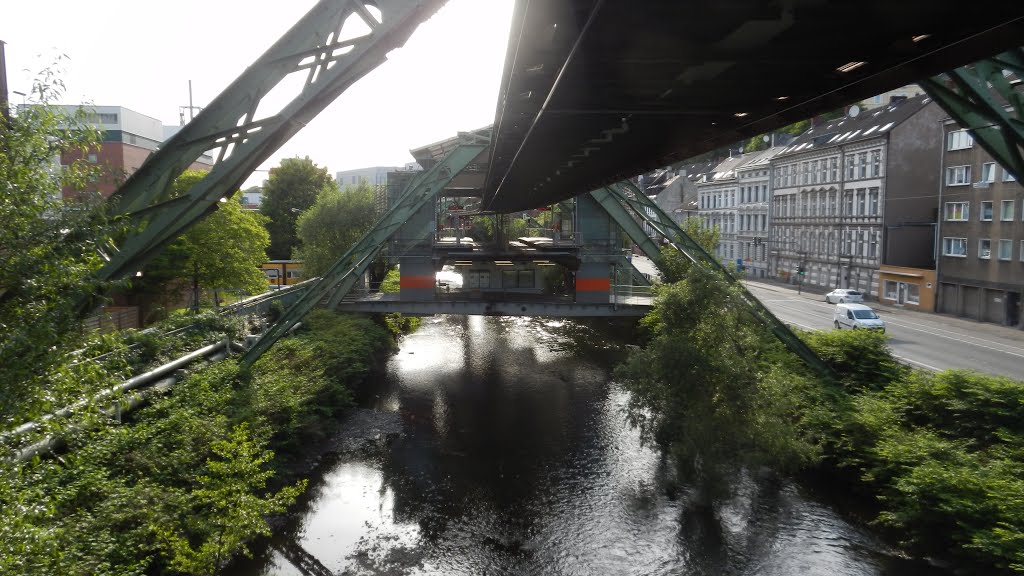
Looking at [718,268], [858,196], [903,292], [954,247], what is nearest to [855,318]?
[954,247]

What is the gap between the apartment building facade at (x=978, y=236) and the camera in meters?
31.9

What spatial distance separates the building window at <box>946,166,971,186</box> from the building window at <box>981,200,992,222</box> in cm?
175

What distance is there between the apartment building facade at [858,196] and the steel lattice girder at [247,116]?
40884 millimetres

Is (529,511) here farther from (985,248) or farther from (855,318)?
(985,248)

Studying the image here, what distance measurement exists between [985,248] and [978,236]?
813mm

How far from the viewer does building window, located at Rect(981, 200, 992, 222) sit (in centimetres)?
3353

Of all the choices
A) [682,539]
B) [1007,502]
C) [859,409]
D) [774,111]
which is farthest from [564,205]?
[774,111]

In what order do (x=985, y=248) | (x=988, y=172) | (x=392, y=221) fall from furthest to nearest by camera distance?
(x=985, y=248)
(x=988, y=172)
(x=392, y=221)

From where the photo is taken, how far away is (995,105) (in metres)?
7.27

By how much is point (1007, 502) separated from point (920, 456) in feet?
7.24

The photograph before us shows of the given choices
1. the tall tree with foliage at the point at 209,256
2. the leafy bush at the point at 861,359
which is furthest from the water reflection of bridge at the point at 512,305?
the leafy bush at the point at 861,359

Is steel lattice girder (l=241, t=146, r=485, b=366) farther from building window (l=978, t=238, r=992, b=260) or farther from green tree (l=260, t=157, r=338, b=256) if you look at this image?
green tree (l=260, t=157, r=338, b=256)

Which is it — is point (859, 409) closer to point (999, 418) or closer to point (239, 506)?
point (999, 418)

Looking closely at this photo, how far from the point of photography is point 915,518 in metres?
11.5
